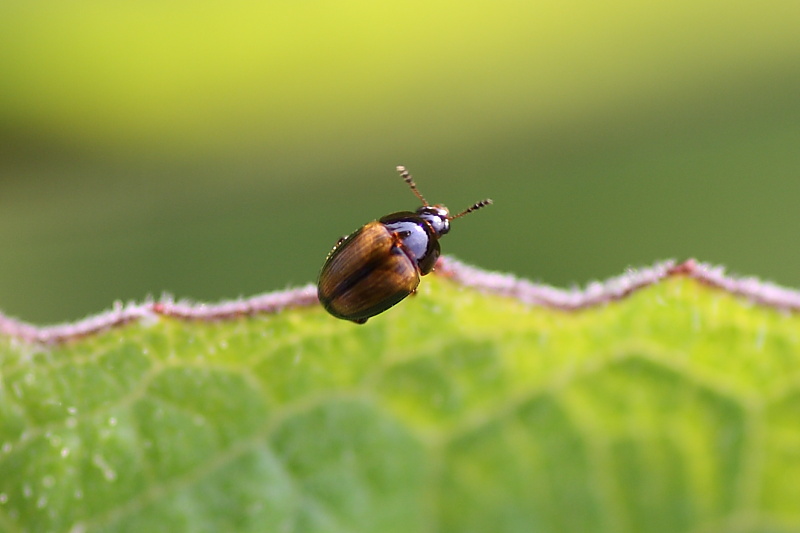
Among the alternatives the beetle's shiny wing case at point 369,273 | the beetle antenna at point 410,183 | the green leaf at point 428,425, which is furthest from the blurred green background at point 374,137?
the green leaf at point 428,425

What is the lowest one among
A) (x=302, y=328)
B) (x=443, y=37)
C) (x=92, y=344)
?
(x=92, y=344)

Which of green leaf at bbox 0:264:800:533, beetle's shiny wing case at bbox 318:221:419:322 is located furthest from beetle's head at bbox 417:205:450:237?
green leaf at bbox 0:264:800:533

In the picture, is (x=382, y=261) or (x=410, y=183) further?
(x=410, y=183)

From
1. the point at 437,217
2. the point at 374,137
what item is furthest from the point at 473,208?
the point at 374,137

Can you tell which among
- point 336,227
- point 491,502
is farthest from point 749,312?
point 336,227

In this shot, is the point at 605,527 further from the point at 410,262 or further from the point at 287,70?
the point at 287,70

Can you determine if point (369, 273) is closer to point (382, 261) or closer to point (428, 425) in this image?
point (382, 261)

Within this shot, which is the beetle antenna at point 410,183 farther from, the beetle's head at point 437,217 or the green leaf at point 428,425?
the green leaf at point 428,425
